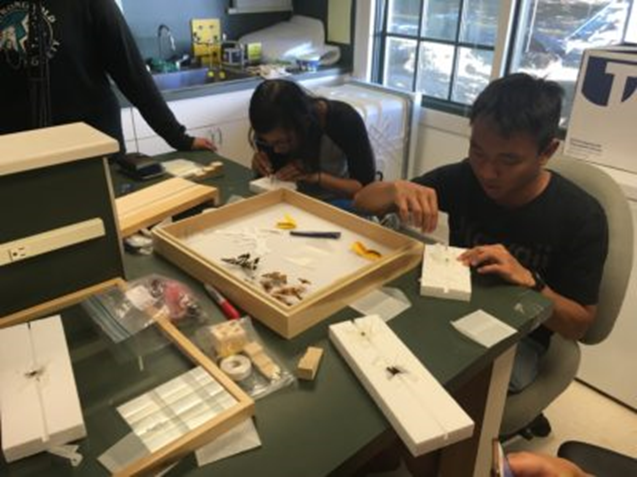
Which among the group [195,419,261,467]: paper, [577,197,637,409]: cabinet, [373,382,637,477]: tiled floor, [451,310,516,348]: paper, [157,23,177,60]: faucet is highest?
[157,23,177,60]: faucet

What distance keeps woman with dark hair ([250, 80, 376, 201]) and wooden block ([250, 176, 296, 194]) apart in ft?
0.18

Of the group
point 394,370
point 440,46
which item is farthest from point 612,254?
point 440,46

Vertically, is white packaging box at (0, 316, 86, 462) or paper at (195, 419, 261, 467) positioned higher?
white packaging box at (0, 316, 86, 462)

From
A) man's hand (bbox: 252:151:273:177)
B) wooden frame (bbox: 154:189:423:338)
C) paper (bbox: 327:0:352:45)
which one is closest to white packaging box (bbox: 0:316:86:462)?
wooden frame (bbox: 154:189:423:338)

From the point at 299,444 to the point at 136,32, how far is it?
2887 millimetres

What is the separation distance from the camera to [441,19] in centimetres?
288

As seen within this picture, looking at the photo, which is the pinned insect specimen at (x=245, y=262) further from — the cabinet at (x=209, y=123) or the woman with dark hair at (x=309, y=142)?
the cabinet at (x=209, y=123)

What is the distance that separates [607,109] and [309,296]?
1405mm

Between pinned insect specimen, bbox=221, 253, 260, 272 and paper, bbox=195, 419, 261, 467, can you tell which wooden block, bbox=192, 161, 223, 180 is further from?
paper, bbox=195, 419, 261, 467

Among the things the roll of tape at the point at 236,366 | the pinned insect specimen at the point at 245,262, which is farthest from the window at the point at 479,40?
Answer: the roll of tape at the point at 236,366

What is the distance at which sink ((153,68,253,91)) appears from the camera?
2.95 metres

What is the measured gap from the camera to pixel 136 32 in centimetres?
298

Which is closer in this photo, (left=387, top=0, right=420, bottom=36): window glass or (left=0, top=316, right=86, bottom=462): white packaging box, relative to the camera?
(left=0, top=316, right=86, bottom=462): white packaging box

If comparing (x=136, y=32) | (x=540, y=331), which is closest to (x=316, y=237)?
(x=540, y=331)
